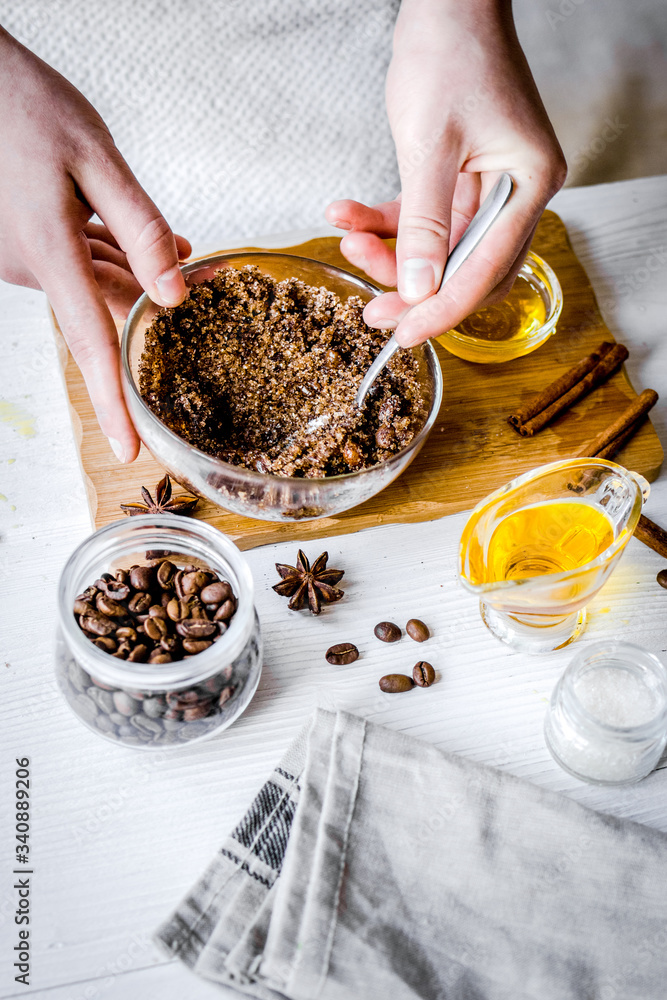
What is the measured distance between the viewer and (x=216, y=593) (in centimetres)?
130

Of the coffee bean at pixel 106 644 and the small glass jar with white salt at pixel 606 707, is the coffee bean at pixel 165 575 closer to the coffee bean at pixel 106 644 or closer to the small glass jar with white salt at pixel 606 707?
the coffee bean at pixel 106 644

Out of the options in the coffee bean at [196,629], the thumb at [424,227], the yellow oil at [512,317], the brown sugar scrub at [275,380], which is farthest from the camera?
the yellow oil at [512,317]

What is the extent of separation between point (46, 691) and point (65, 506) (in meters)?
0.38

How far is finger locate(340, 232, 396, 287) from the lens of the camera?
1.71m

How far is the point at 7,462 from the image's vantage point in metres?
1.64

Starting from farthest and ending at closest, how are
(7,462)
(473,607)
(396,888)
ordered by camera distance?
(7,462) → (473,607) → (396,888)

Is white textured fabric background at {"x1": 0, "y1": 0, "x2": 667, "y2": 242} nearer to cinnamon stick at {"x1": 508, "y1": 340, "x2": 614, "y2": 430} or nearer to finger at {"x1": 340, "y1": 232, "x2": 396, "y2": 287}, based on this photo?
finger at {"x1": 340, "y1": 232, "x2": 396, "y2": 287}

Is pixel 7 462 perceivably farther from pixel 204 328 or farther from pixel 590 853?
pixel 590 853

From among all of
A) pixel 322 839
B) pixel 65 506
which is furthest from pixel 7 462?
pixel 322 839

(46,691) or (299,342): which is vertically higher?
(299,342)

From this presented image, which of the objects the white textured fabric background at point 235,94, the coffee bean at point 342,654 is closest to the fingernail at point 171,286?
the coffee bean at point 342,654

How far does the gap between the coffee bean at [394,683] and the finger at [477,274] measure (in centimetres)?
60

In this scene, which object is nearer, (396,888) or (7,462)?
(396,888)

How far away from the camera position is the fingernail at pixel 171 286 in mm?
1416
